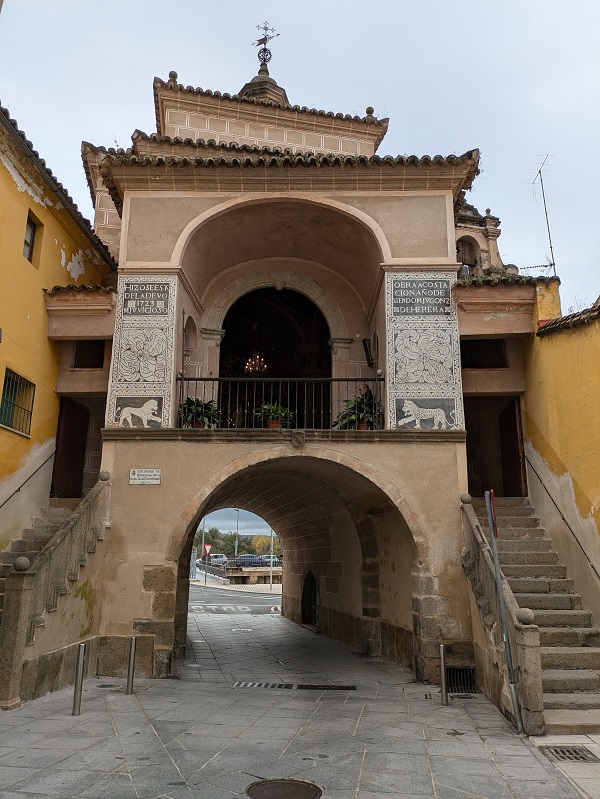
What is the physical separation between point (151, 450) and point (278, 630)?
8.06m

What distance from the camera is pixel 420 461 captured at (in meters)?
10.1

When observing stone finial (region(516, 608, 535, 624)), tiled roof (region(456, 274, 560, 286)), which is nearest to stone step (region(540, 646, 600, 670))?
stone finial (region(516, 608, 535, 624))

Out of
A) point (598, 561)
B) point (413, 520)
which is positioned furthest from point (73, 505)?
point (598, 561)

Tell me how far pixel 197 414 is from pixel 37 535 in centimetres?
339

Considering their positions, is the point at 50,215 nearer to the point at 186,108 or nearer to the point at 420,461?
the point at 186,108

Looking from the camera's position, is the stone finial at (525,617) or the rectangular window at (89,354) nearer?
the stone finial at (525,617)

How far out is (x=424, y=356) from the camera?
10.6 m

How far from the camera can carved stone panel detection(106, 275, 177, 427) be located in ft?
34.0

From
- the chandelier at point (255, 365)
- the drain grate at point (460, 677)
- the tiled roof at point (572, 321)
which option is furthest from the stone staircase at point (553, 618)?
the chandelier at point (255, 365)

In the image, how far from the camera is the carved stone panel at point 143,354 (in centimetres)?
1037

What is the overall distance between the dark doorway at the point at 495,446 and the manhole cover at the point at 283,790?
8.01m

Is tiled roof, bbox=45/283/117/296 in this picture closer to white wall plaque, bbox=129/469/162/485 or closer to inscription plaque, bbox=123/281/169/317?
inscription plaque, bbox=123/281/169/317

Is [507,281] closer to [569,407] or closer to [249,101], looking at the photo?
[569,407]

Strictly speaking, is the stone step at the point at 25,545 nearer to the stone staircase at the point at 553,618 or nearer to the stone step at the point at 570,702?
the stone staircase at the point at 553,618
